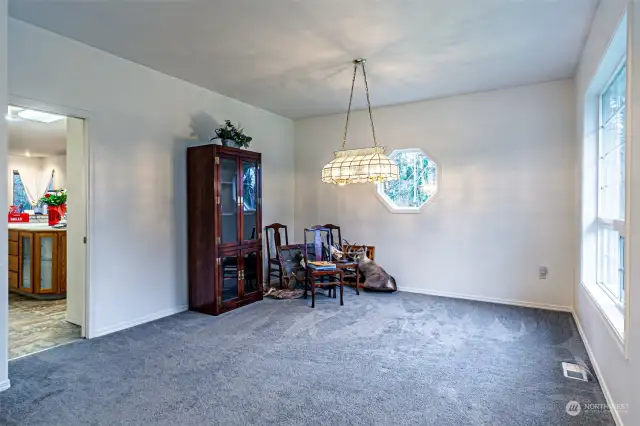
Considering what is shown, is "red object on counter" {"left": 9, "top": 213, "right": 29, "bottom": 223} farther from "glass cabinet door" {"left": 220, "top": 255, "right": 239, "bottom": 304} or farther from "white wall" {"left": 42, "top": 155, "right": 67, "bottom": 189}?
"glass cabinet door" {"left": 220, "top": 255, "right": 239, "bottom": 304}

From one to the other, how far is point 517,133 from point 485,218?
107 cm

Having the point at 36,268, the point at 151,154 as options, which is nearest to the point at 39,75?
the point at 151,154

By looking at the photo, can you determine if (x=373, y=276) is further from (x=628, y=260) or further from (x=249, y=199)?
(x=628, y=260)

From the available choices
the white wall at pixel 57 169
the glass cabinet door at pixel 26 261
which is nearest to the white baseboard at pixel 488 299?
the glass cabinet door at pixel 26 261

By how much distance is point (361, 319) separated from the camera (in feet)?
12.8

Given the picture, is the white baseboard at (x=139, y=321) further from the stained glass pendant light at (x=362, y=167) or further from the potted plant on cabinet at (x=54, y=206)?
the potted plant on cabinet at (x=54, y=206)

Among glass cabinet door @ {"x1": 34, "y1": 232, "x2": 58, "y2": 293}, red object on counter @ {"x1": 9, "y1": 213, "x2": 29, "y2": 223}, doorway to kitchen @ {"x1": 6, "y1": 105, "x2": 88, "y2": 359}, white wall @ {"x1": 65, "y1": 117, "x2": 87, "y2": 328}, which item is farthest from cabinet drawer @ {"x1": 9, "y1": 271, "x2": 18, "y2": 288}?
red object on counter @ {"x1": 9, "y1": 213, "x2": 29, "y2": 223}

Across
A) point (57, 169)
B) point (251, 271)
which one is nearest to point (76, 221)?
point (251, 271)

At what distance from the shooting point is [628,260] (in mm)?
1950

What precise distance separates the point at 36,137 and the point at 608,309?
7.89m

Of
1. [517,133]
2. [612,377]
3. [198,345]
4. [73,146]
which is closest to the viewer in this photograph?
[612,377]

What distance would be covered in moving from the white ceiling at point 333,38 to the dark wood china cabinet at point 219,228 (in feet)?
3.09

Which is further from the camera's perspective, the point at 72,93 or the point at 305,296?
the point at 305,296

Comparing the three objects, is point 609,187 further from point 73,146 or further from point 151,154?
point 73,146
